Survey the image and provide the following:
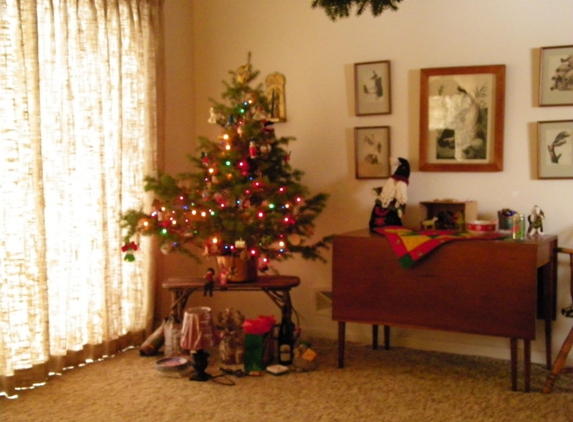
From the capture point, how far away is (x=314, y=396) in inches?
115

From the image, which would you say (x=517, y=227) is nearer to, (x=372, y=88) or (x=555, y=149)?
(x=555, y=149)

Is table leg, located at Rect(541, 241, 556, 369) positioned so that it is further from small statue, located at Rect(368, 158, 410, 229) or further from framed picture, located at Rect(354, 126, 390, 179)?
framed picture, located at Rect(354, 126, 390, 179)

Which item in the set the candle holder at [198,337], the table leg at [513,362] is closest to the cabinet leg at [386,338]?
the table leg at [513,362]

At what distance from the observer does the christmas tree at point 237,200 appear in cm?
341

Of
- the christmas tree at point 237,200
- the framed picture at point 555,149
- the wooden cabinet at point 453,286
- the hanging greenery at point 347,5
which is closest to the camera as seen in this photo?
the hanging greenery at point 347,5

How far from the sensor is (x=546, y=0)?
10.9 ft

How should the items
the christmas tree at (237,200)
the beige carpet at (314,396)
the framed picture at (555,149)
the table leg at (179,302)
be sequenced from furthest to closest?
the table leg at (179,302) < the christmas tree at (237,200) < the framed picture at (555,149) < the beige carpet at (314,396)

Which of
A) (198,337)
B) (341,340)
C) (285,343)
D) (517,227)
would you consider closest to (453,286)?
(517,227)

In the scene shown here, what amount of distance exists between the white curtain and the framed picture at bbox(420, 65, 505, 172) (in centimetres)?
164

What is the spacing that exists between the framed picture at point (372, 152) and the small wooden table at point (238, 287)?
81 centimetres

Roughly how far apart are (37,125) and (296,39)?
1745 mm

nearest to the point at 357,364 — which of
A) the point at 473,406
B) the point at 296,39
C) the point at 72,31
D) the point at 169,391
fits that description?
the point at 473,406

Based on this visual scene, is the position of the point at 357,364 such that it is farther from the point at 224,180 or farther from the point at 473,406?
the point at 224,180

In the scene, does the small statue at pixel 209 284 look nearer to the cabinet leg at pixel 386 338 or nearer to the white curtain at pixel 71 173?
the white curtain at pixel 71 173
